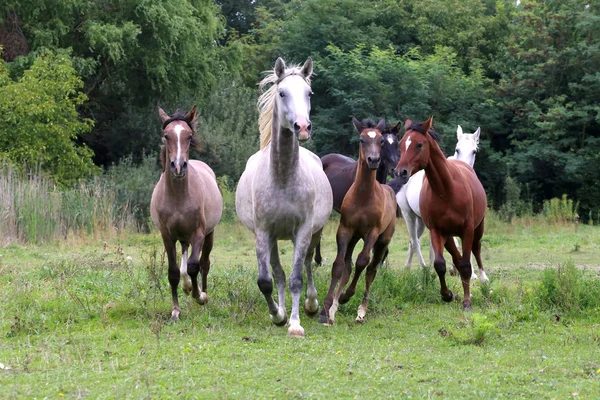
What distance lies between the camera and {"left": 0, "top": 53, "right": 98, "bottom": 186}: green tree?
21.2m

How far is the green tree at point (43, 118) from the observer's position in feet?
69.5

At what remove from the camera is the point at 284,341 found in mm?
7020

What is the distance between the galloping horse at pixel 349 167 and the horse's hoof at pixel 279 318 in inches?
93.7

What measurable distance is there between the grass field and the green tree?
1050 centimetres

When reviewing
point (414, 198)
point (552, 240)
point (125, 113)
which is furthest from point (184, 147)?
point (125, 113)

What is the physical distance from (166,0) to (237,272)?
17.1m

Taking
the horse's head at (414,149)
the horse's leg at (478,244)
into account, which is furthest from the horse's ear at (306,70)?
the horse's leg at (478,244)

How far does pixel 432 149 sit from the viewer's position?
9352mm

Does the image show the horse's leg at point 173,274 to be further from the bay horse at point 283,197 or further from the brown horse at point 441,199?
the brown horse at point 441,199

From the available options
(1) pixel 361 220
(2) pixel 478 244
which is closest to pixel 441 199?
(1) pixel 361 220

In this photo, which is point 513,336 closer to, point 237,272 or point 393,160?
point 393,160

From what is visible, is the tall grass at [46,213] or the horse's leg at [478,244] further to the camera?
the tall grass at [46,213]

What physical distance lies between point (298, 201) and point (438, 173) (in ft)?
7.80

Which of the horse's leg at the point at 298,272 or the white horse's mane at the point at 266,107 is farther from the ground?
the white horse's mane at the point at 266,107
